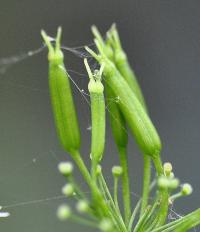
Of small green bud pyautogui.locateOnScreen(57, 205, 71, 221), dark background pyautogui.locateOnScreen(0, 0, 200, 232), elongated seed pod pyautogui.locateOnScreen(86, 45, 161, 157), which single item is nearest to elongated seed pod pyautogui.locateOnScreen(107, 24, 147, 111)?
elongated seed pod pyautogui.locateOnScreen(86, 45, 161, 157)

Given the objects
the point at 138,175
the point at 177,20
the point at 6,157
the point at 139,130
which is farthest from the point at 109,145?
the point at 139,130

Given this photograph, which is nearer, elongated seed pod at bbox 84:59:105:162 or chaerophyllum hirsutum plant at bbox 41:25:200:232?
chaerophyllum hirsutum plant at bbox 41:25:200:232

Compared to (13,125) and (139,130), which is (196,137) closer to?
(13,125)

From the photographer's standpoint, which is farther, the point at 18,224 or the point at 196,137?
the point at 196,137

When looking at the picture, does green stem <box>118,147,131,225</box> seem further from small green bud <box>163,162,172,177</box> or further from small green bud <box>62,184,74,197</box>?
small green bud <box>62,184,74,197</box>

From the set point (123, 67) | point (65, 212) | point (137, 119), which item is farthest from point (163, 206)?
point (123, 67)

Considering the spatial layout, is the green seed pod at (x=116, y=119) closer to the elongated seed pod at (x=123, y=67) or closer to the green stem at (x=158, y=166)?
the elongated seed pod at (x=123, y=67)
